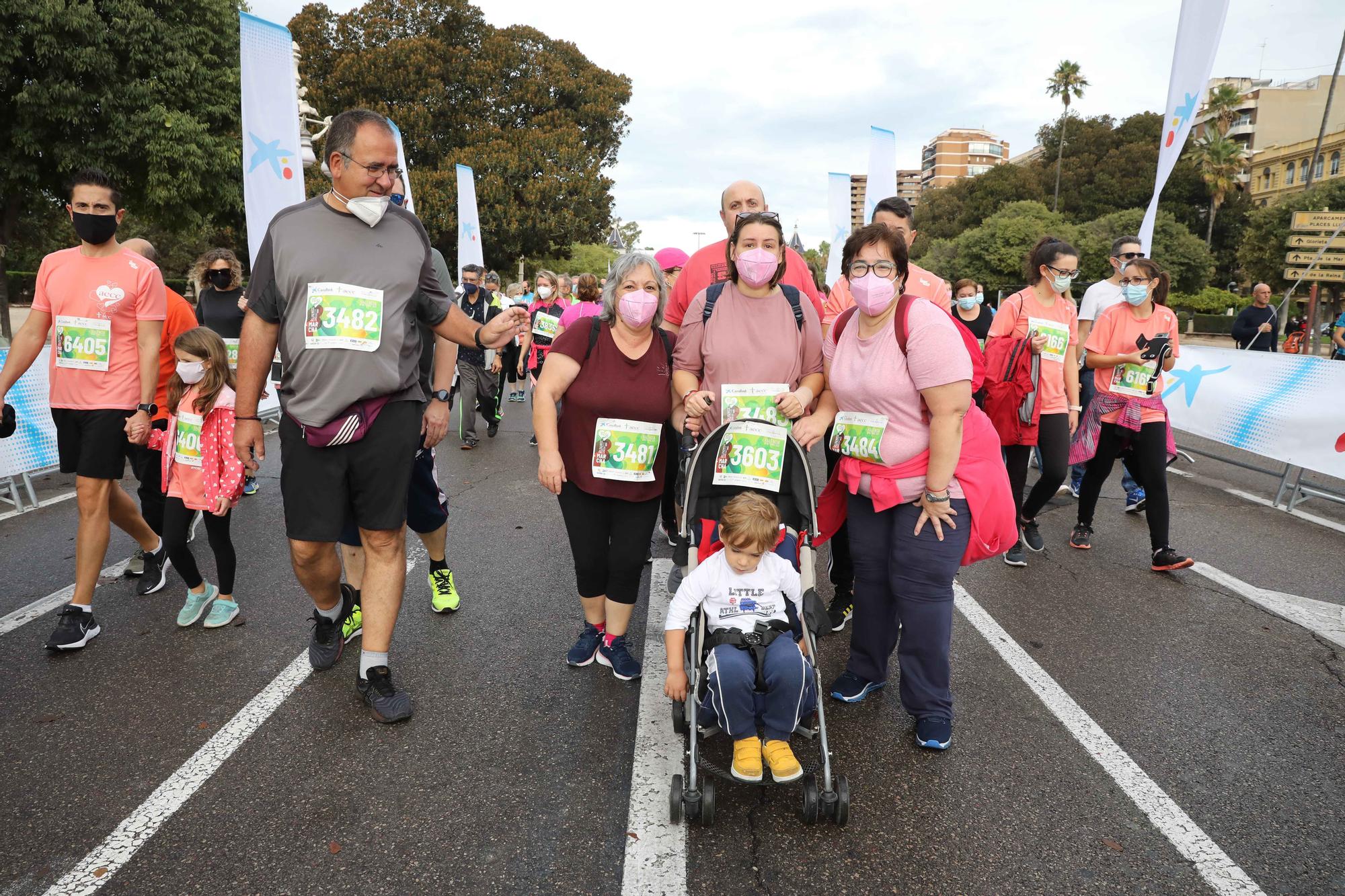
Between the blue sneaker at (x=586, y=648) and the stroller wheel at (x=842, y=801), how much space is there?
58.9 inches

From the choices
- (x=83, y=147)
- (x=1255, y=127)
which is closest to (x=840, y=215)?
(x=83, y=147)

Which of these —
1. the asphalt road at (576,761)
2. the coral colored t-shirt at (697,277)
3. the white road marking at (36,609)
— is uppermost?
the coral colored t-shirt at (697,277)

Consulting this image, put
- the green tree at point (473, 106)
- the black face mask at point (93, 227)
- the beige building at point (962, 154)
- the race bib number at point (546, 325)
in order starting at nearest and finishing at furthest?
the black face mask at point (93, 227) → the race bib number at point (546, 325) → the green tree at point (473, 106) → the beige building at point (962, 154)

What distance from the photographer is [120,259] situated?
4031 mm

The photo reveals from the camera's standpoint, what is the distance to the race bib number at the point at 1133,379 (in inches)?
203

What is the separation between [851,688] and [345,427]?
2.36 meters

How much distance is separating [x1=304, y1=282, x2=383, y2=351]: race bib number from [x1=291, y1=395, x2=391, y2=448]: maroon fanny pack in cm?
23

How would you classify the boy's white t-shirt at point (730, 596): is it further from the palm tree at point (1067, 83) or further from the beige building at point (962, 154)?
the beige building at point (962, 154)

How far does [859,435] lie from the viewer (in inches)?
127

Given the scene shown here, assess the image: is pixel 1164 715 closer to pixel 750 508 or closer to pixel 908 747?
pixel 908 747

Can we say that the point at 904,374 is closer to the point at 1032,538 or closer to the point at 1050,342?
the point at 1050,342

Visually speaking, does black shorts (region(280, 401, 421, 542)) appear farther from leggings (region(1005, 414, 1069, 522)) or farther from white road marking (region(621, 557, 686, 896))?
leggings (region(1005, 414, 1069, 522))

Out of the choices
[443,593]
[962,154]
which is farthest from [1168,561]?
[962,154]

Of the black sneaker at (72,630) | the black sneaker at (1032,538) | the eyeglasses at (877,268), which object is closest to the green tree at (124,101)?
the black sneaker at (72,630)
